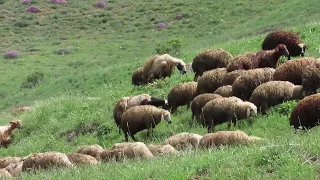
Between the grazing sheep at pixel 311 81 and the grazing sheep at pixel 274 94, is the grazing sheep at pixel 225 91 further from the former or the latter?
the grazing sheep at pixel 311 81

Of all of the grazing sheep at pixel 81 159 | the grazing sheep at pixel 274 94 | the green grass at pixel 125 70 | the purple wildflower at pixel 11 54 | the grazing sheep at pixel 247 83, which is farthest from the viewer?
the purple wildflower at pixel 11 54

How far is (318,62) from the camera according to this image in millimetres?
13047

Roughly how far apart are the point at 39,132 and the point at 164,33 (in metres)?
28.2

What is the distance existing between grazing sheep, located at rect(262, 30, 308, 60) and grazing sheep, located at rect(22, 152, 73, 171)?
8.07 meters

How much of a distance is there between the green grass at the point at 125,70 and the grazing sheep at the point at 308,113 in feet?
1.25

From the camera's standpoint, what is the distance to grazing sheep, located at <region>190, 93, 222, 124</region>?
1375 cm

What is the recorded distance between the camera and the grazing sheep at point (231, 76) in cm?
1456

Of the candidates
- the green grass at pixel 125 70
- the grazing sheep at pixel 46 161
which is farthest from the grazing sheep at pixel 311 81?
the grazing sheep at pixel 46 161

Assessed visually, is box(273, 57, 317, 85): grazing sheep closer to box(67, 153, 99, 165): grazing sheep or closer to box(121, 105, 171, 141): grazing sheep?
box(121, 105, 171, 141): grazing sheep

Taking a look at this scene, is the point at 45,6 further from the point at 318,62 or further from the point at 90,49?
the point at 318,62

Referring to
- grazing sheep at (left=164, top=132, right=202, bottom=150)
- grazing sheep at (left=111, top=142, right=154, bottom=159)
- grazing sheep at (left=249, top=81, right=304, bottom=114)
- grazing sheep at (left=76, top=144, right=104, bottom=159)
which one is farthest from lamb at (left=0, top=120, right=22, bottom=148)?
grazing sheep at (left=249, top=81, right=304, bottom=114)

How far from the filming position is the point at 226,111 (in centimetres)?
1269

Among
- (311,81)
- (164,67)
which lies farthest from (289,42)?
(311,81)

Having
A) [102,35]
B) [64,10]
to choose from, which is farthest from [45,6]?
[102,35]
